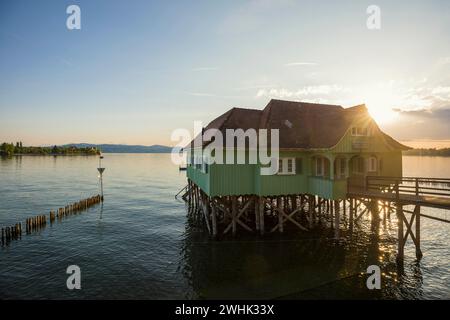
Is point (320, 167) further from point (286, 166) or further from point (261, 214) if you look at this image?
point (261, 214)

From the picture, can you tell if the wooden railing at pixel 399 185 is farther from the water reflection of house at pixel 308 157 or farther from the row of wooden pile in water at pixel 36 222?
the row of wooden pile in water at pixel 36 222

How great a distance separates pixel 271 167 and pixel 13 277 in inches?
720

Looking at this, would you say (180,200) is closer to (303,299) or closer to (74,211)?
(74,211)

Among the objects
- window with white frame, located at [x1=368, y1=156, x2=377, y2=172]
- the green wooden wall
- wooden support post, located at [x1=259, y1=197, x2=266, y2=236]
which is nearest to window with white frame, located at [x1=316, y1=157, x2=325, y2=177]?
the green wooden wall

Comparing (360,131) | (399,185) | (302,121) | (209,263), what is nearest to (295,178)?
(302,121)

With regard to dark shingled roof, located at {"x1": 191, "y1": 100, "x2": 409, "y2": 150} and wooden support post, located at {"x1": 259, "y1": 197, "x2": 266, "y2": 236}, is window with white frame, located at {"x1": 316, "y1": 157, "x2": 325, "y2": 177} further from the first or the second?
wooden support post, located at {"x1": 259, "y1": 197, "x2": 266, "y2": 236}

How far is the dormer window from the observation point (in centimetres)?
2117

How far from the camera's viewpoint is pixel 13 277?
1619 centimetres

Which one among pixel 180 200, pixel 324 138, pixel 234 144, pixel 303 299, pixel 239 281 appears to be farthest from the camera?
pixel 180 200

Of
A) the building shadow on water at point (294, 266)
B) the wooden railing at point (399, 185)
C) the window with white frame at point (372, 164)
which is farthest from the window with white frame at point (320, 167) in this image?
the window with white frame at point (372, 164)

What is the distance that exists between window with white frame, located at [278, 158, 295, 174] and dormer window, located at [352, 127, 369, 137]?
524 cm

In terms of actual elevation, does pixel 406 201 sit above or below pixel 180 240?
above

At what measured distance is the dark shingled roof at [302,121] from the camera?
21797mm
